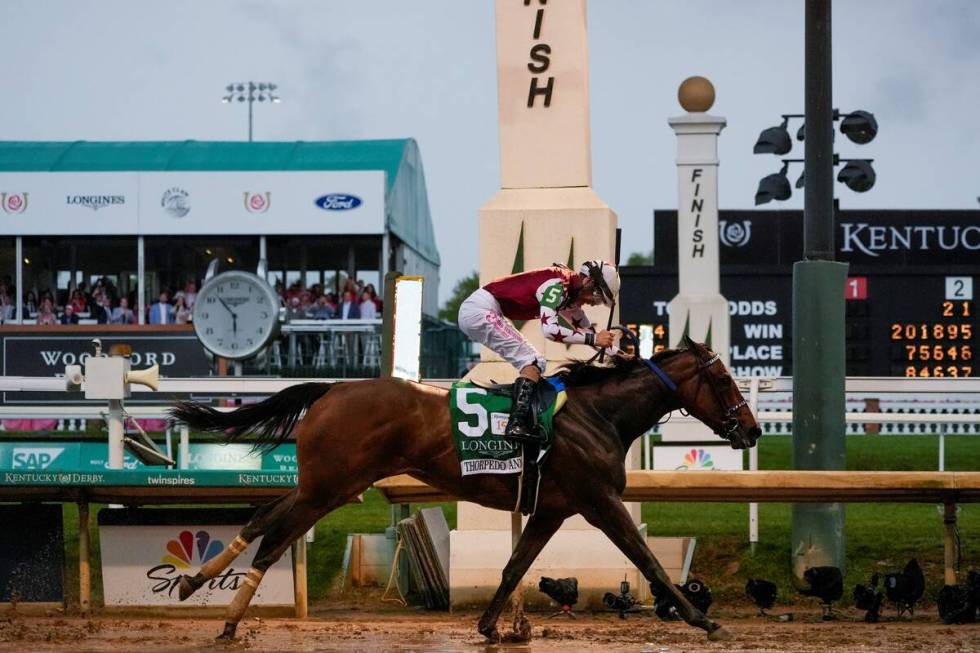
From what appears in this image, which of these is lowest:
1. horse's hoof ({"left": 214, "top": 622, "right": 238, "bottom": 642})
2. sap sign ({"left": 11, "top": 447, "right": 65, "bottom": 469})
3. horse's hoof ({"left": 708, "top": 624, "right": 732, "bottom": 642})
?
horse's hoof ({"left": 214, "top": 622, "right": 238, "bottom": 642})

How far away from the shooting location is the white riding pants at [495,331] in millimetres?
8484

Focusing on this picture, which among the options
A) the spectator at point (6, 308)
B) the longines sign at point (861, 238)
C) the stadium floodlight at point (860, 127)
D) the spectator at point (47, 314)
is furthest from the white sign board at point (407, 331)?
the spectator at point (6, 308)

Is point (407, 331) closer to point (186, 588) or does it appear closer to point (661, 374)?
point (661, 374)

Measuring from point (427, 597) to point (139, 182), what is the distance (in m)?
15.9

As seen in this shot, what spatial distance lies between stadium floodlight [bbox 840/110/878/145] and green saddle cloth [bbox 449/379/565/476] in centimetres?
807

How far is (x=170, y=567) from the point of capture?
32.4 feet

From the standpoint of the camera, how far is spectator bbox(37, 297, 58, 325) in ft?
78.8

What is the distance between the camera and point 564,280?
8352 millimetres

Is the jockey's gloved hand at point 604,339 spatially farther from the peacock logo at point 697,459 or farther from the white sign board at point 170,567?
the peacock logo at point 697,459

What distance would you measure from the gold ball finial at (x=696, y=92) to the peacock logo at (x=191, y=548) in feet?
29.5

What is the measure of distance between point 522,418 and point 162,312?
54.7 feet

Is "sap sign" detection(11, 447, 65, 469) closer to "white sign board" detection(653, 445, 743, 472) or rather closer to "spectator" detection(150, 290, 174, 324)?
"white sign board" detection(653, 445, 743, 472)

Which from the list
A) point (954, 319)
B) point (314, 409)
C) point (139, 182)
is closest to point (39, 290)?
point (139, 182)

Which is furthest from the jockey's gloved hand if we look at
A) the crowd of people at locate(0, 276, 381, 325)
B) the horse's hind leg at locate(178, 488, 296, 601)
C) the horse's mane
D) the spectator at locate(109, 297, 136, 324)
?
the spectator at locate(109, 297, 136, 324)
